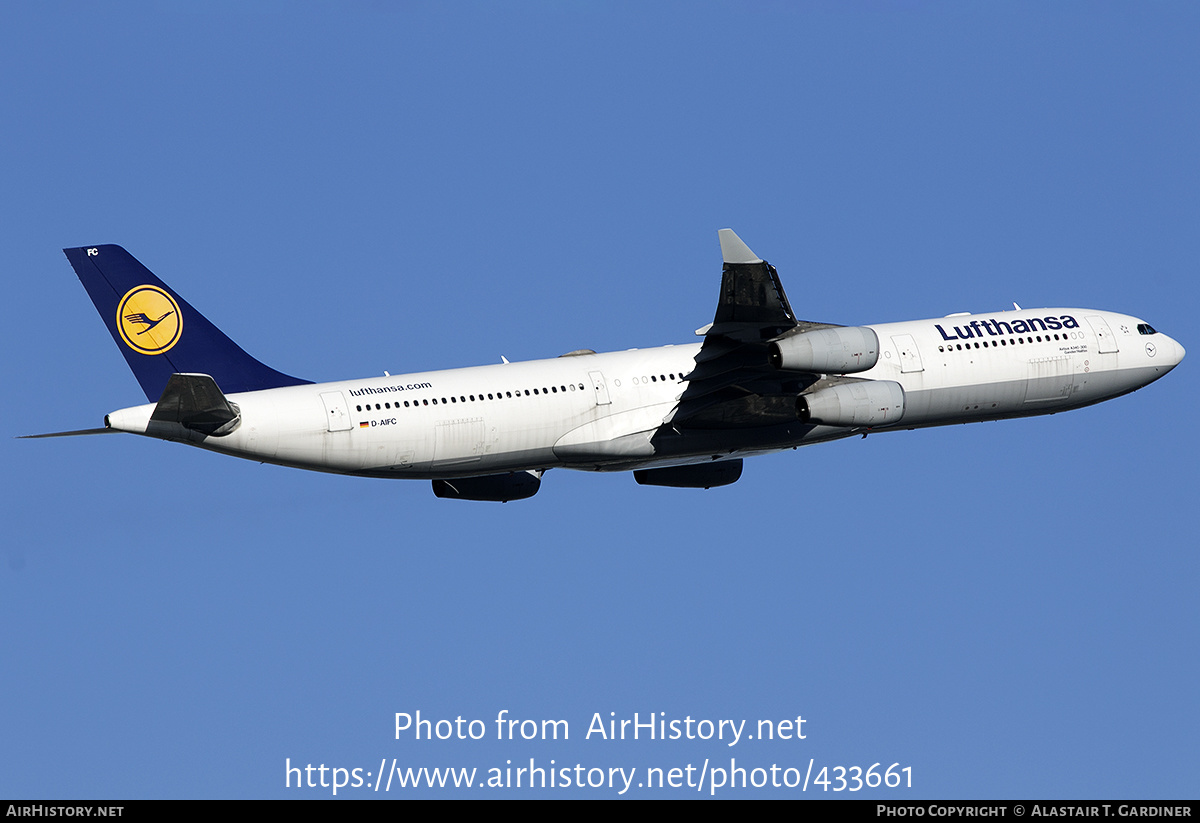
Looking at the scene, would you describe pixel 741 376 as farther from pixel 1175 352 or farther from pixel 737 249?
pixel 1175 352

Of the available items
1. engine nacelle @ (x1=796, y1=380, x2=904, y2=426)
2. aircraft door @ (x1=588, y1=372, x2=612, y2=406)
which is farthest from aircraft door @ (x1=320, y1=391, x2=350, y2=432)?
engine nacelle @ (x1=796, y1=380, x2=904, y2=426)

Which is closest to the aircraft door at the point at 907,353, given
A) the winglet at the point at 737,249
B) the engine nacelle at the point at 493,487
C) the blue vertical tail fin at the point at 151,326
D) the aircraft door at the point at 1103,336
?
the aircraft door at the point at 1103,336

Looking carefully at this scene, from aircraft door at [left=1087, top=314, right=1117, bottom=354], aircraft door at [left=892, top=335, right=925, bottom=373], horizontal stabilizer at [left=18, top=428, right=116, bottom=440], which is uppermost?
aircraft door at [left=1087, top=314, right=1117, bottom=354]

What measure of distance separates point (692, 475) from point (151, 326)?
52.3 ft

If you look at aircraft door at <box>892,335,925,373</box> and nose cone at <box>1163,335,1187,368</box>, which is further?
nose cone at <box>1163,335,1187,368</box>

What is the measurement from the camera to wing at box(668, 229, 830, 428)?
1575 inches

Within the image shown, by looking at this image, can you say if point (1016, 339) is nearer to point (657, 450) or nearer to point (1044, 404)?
point (1044, 404)

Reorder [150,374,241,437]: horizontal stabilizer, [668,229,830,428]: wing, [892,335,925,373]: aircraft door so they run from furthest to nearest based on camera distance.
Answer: [892,335,925,373]: aircraft door
[668,229,830,428]: wing
[150,374,241,437]: horizontal stabilizer

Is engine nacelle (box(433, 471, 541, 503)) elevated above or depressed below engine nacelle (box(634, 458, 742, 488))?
below

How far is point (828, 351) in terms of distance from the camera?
39.9 metres

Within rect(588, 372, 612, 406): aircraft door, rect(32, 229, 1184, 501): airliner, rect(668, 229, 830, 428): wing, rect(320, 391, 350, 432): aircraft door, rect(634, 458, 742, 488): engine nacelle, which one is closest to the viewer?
rect(32, 229, 1184, 501): airliner

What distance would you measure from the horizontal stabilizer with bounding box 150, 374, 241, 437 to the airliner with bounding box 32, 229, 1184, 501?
5 centimetres

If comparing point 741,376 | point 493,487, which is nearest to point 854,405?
point 741,376

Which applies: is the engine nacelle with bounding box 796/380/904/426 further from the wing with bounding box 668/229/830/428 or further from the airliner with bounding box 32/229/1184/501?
the wing with bounding box 668/229/830/428
